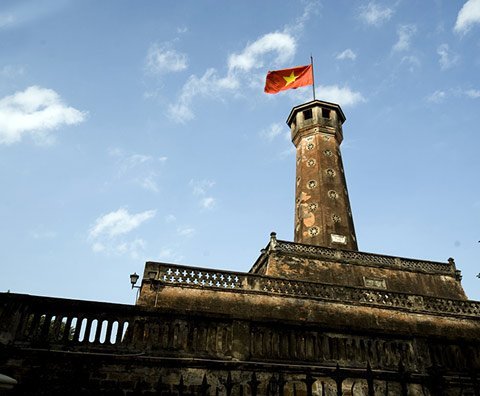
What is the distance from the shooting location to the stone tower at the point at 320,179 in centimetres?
2242

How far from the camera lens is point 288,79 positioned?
88.1 ft

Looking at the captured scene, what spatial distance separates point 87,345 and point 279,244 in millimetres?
13199

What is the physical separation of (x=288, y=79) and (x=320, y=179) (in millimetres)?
7528

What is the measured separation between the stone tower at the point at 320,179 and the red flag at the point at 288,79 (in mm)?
1850

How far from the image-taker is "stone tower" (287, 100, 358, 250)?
22.4 meters

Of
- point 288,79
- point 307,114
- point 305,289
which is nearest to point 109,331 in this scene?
point 305,289

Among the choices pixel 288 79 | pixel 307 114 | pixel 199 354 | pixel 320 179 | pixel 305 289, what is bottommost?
pixel 199 354

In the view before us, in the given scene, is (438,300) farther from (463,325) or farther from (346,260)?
(346,260)

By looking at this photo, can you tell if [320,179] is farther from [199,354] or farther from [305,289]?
[199,354]

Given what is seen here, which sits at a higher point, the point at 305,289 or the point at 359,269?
the point at 359,269

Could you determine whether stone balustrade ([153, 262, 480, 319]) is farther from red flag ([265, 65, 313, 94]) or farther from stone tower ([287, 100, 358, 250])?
red flag ([265, 65, 313, 94])

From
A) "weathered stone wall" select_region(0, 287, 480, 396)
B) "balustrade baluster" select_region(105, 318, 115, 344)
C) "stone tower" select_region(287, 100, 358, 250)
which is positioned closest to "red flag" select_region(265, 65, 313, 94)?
"stone tower" select_region(287, 100, 358, 250)

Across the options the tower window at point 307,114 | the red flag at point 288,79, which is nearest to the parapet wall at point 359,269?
the tower window at point 307,114

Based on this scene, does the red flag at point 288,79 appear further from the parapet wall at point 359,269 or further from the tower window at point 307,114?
the parapet wall at point 359,269
